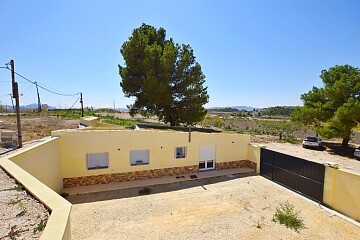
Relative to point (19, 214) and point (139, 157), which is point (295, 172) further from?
point (19, 214)

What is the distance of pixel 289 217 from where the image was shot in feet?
28.5

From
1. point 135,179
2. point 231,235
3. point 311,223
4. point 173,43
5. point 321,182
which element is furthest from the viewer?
point 173,43

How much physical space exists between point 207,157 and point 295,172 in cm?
561

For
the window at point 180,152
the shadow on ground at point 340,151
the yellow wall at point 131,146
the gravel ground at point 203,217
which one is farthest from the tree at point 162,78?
the shadow on ground at point 340,151

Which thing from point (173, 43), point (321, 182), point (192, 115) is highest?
point (173, 43)

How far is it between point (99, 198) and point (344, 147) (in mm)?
23858

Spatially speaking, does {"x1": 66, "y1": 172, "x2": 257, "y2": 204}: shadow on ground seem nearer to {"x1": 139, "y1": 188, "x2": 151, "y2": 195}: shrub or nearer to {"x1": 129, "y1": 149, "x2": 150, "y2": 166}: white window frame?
{"x1": 139, "y1": 188, "x2": 151, "y2": 195}: shrub

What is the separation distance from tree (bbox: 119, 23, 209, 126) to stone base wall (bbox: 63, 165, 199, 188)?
6.30m

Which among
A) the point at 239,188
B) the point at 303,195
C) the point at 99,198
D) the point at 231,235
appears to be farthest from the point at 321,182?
the point at 99,198

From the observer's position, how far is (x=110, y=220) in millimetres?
8508

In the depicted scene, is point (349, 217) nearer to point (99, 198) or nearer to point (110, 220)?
point (110, 220)

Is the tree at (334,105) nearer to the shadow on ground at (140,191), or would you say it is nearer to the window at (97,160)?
the shadow on ground at (140,191)

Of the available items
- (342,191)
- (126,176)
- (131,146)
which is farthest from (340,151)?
(126,176)

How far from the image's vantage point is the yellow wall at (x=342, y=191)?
882 centimetres
